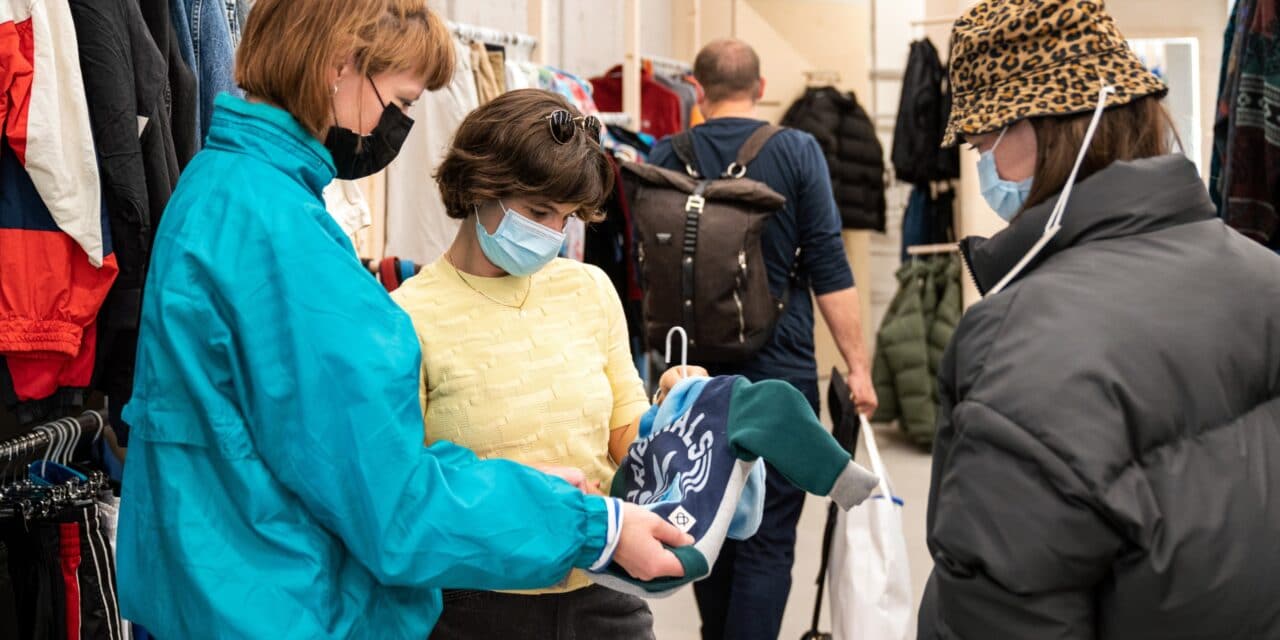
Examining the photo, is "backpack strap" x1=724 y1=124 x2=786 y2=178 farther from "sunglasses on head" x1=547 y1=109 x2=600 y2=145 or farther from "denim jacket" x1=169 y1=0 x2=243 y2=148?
"sunglasses on head" x1=547 y1=109 x2=600 y2=145

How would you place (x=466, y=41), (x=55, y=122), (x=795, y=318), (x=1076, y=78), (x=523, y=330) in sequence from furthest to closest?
(x=466, y=41)
(x=795, y=318)
(x=55, y=122)
(x=523, y=330)
(x=1076, y=78)

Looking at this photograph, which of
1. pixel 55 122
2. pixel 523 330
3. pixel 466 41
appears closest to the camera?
pixel 523 330

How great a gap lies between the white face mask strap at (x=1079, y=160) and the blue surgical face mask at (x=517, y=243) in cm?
77

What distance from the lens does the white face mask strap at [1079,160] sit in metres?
1.43

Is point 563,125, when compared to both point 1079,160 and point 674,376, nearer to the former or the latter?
point 674,376

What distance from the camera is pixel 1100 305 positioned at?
4.36ft

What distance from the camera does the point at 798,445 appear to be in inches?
64.3

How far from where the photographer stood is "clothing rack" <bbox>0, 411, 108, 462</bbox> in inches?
96.2

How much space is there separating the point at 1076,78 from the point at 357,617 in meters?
1.01

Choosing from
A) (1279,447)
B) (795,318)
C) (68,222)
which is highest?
(68,222)

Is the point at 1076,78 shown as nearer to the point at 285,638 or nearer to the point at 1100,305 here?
the point at 1100,305

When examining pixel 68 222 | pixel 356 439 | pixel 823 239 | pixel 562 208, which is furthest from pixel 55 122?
pixel 823 239

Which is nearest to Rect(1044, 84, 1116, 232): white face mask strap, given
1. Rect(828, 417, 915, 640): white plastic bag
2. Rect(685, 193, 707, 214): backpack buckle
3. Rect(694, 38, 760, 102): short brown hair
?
Rect(828, 417, 915, 640): white plastic bag

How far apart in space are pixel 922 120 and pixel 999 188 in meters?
5.93
